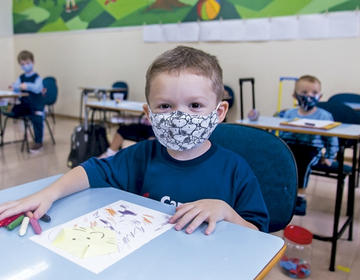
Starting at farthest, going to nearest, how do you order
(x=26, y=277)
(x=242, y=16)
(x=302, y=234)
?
(x=242, y=16), (x=302, y=234), (x=26, y=277)

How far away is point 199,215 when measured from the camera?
688mm

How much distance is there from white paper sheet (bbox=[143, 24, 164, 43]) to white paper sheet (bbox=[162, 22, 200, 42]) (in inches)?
3.0

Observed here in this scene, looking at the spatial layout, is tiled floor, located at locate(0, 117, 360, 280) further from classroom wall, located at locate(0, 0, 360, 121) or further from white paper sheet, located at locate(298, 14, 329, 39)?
white paper sheet, located at locate(298, 14, 329, 39)

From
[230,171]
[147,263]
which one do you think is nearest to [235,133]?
[230,171]

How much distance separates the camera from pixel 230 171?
3.01 feet

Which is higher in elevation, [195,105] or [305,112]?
[195,105]

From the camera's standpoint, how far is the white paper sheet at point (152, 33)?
5297 mm

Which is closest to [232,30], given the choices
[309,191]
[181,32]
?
[181,32]

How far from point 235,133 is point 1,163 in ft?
10.5

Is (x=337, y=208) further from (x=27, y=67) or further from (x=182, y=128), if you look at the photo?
(x=27, y=67)

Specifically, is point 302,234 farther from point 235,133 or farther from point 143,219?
point 143,219

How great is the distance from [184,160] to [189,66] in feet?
0.84

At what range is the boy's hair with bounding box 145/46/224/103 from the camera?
2.89ft

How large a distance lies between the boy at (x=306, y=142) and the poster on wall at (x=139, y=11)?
1.73 meters
